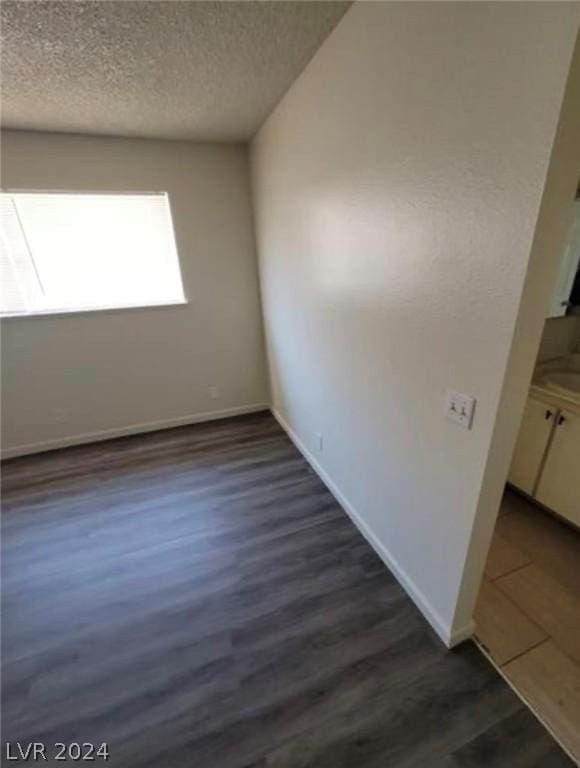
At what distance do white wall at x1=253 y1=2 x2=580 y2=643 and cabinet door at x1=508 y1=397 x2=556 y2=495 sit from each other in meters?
1.00

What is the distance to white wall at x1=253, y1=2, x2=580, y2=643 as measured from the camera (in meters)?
0.88

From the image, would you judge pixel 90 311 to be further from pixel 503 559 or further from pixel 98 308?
pixel 503 559

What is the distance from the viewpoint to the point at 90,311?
2.88 m

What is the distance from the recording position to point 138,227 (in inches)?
114

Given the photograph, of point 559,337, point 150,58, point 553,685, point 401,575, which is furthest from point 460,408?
point 150,58

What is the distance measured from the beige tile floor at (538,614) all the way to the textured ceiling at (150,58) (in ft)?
8.61

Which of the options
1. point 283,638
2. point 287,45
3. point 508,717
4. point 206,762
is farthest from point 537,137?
point 206,762

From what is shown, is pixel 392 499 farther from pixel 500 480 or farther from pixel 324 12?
pixel 324 12

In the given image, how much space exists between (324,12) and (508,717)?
2741 millimetres

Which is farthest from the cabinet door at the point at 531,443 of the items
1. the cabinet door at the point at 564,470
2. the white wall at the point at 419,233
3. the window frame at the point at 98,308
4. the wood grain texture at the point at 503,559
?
the window frame at the point at 98,308

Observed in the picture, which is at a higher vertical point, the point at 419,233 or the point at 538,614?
the point at 419,233

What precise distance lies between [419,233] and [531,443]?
154cm

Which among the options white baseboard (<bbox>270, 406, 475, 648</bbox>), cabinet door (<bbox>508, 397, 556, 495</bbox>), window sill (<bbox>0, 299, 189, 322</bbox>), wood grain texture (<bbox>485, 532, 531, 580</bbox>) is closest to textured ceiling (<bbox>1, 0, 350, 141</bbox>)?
window sill (<bbox>0, 299, 189, 322</bbox>)

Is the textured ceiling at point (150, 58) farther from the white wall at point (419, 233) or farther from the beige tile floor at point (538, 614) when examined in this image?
the beige tile floor at point (538, 614)
